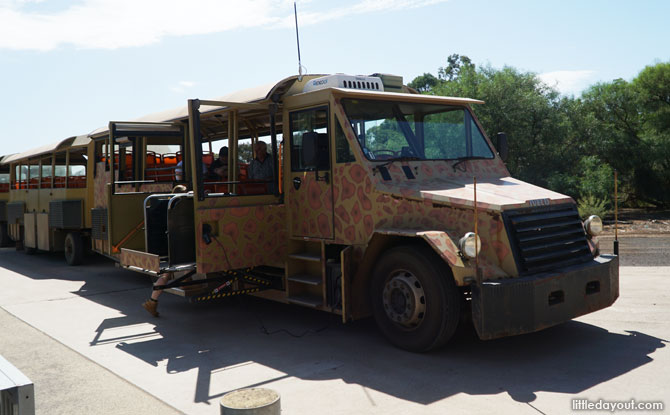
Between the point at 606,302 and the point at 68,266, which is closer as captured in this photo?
the point at 606,302

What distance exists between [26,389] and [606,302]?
516 cm

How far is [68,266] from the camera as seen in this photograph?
42.9 ft

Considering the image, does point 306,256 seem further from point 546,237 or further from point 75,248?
point 75,248

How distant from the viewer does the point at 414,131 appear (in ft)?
21.9

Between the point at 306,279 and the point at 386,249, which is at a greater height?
the point at 386,249

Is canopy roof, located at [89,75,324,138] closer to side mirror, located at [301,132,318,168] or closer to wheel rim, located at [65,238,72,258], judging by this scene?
side mirror, located at [301,132,318,168]

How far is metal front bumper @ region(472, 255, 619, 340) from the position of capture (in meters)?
5.01

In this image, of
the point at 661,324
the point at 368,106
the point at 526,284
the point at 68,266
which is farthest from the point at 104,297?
the point at 661,324

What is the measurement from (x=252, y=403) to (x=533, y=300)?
8.96ft

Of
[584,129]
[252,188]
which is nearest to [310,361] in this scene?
[252,188]

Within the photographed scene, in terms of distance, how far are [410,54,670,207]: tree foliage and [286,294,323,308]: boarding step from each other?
14.7 metres

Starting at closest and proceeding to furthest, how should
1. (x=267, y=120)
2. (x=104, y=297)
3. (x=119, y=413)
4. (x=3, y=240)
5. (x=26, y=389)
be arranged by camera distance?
(x=26, y=389), (x=119, y=413), (x=267, y=120), (x=104, y=297), (x=3, y=240)

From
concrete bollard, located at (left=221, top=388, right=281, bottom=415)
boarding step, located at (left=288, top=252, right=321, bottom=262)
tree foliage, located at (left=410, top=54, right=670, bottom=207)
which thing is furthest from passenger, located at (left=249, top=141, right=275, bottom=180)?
tree foliage, located at (left=410, top=54, right=670, bottom=207)

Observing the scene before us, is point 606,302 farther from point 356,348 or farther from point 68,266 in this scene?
point 68,266
